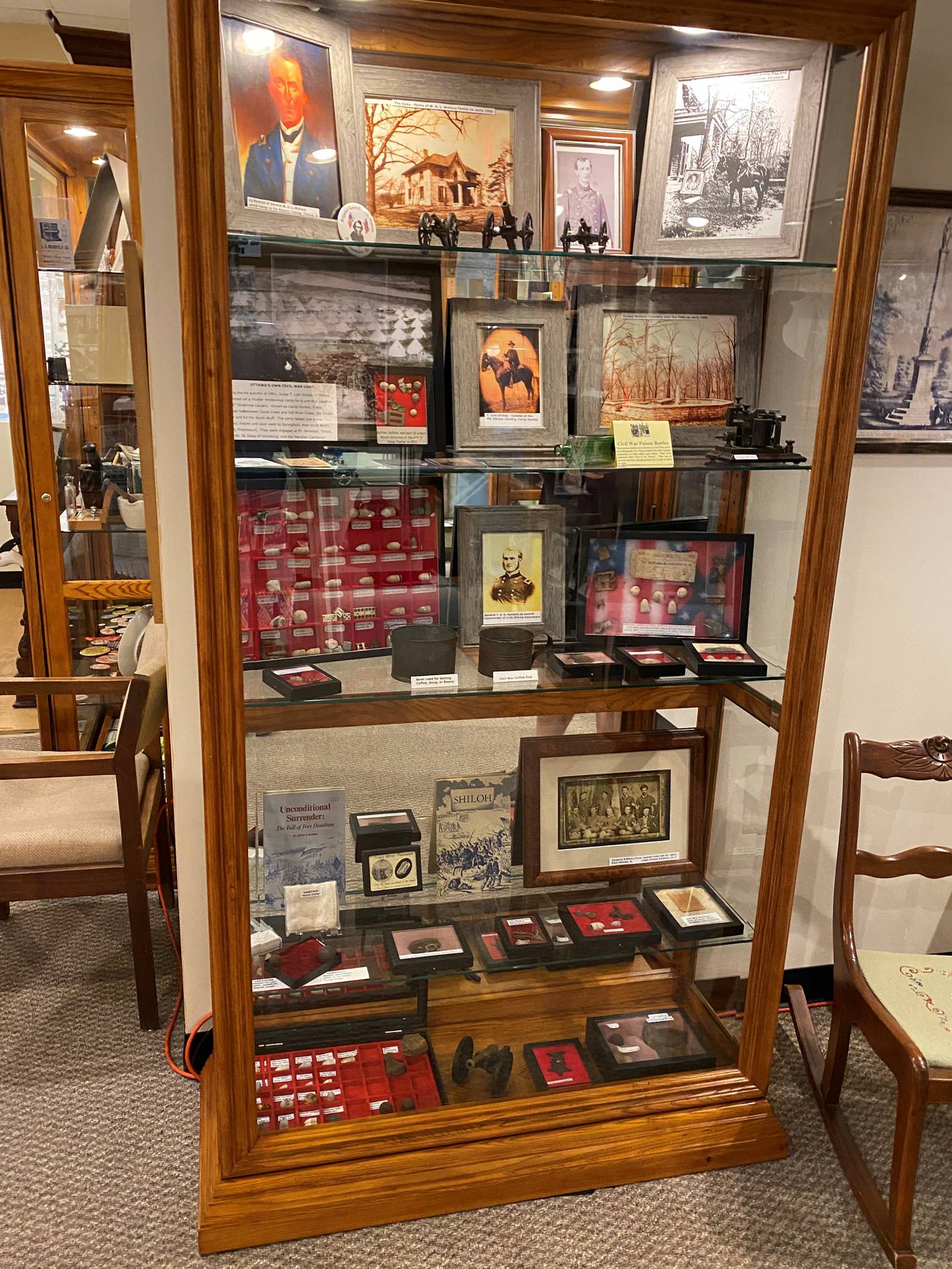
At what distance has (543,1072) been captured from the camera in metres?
1.87

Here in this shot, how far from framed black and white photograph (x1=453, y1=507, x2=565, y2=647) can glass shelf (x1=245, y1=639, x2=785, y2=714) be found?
0.22ft

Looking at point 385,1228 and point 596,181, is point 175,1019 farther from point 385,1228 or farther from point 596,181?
point 596,181

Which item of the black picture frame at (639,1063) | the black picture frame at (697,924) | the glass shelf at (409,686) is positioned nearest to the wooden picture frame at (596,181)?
the glass shelf at (409,686)

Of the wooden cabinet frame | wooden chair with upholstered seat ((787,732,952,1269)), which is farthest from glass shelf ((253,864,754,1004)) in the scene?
wooden chair with upholstered seat ((787,732,952,1269))

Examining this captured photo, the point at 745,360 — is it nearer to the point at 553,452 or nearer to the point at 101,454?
the point at 553,452

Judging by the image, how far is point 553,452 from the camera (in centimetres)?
167

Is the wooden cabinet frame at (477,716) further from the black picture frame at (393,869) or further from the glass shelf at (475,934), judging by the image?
the black picture frame at (393,869)

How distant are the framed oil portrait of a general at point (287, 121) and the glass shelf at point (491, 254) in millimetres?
14

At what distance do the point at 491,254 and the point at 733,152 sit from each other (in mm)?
429

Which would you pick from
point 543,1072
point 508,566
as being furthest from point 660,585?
point 543,1072

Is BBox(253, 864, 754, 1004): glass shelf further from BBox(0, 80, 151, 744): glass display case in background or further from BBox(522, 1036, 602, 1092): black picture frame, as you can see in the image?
BBox(0, 80, 151, 744): glass display case in background

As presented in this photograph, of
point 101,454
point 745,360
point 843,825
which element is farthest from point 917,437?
point 101,454

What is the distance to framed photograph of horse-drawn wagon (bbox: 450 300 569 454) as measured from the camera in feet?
5.24

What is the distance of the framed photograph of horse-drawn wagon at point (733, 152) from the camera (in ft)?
4.80
